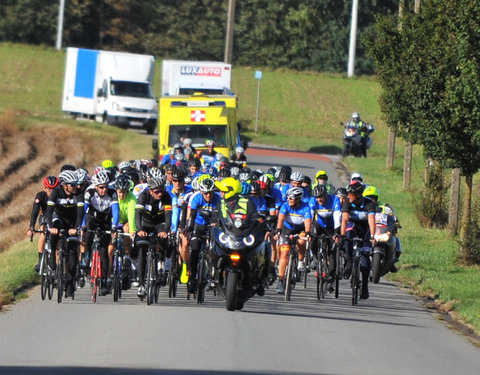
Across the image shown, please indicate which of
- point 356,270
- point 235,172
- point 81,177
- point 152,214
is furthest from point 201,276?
point 235,172

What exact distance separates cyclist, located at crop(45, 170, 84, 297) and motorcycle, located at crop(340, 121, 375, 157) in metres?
32.5

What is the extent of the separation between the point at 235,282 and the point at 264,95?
61.8 m

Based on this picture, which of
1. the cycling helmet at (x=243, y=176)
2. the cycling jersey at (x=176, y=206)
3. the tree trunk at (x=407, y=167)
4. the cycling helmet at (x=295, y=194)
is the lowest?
the cycling jersey at (x=176, y=206)

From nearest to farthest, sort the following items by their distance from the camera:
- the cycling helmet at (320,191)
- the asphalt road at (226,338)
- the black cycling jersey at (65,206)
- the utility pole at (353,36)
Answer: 1. the asphalt road at (226,338)
2. the black cycling jersey at (65,206)
3. the cycling helmet at (320,191)
4. the utility pole at (353,36)

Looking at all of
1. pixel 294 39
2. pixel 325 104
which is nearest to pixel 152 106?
pixel 325 104

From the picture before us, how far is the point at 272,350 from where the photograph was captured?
12797mm

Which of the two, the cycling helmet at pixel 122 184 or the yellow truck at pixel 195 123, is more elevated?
the yellow truck at pixel 195 123

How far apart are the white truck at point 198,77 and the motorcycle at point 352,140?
20.0 feet

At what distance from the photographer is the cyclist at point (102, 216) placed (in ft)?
55.9

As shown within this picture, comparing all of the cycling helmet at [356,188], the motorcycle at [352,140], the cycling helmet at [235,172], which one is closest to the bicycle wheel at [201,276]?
the cycling helmet at [356,188]

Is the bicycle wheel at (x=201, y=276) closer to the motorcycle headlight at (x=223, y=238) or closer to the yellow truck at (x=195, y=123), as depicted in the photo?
the motorcycle headlight at (x=223, y=238)

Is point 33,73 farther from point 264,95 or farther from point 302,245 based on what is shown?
point 302,245

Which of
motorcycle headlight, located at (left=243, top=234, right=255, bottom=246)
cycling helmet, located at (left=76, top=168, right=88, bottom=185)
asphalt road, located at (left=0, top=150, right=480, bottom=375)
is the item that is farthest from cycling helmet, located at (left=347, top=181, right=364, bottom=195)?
cycling helmet, located at (left=76, top=168, right=88, bottom=185)

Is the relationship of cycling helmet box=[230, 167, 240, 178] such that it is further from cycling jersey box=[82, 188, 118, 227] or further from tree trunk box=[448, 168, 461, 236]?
tree trunk box=[448, 168, 461, 236]
